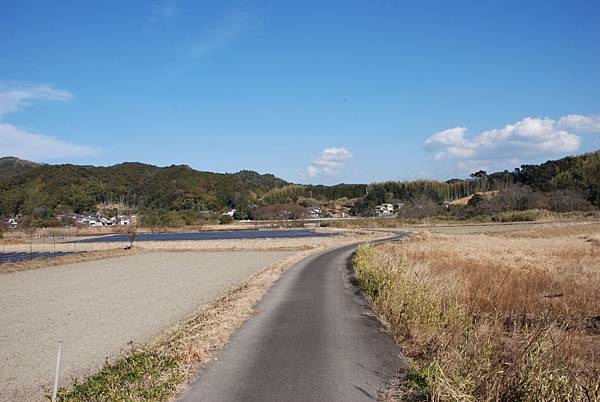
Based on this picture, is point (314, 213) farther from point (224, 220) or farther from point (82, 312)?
point (82, 312)

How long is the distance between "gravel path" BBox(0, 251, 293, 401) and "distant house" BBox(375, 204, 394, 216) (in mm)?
124176

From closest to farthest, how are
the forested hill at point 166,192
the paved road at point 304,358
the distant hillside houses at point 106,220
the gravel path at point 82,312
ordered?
the paved road at point 304,358, the gravel path at point 82,312, the forested hill at point 166,192, the distant hillside houses at point 106,220

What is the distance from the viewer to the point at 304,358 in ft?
28.6

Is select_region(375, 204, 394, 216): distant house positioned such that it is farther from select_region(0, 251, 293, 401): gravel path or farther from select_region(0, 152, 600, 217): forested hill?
select_region(0, 251, 293, 401): gravel path

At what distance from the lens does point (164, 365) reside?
800 cm

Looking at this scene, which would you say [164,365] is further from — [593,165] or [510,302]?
[593,165]

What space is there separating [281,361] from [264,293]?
9.83 m

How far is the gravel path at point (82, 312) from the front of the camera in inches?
421

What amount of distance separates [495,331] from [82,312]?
1503 centimetres

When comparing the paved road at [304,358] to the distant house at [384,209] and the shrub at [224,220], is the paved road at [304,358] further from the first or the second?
the distant house at [384,209]

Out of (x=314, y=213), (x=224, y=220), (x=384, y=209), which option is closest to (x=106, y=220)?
(x=224, y=220)

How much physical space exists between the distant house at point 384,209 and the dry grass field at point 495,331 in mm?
136458

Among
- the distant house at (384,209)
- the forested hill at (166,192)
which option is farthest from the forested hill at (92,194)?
the distant house at (384,209)

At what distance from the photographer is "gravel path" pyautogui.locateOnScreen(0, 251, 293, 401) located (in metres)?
10.7
